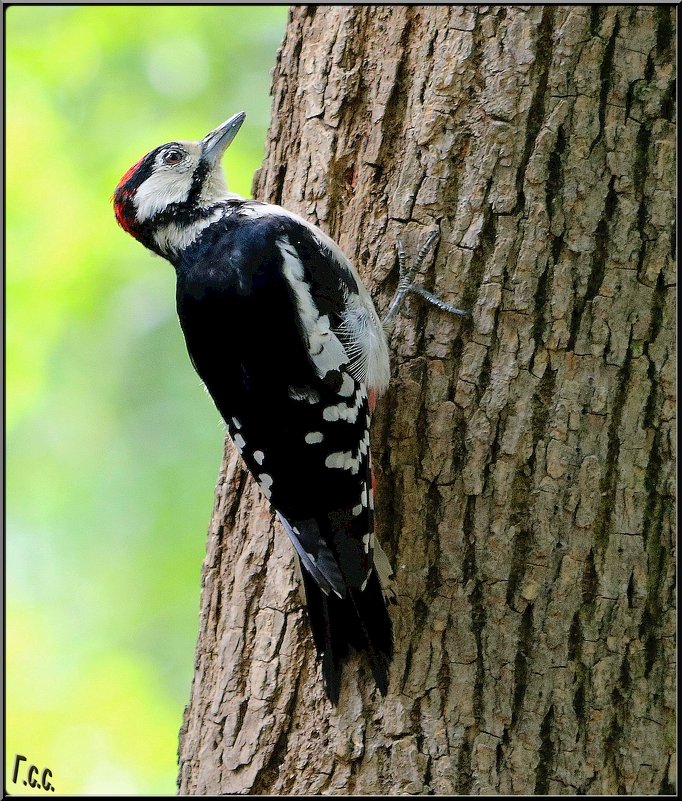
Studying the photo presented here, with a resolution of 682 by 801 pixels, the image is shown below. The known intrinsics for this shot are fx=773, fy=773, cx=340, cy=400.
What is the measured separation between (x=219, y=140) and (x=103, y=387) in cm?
259

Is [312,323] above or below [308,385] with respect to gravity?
above

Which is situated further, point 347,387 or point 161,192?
point 161,192

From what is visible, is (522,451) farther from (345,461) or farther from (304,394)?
(304,394)

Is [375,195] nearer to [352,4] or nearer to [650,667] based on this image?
[352,4]

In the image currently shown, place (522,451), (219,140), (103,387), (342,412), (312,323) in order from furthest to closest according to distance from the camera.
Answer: (103,387) → (219,140) → (312,323) → (342,412) → (522,451)

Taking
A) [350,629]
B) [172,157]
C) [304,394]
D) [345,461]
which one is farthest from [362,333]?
[172,157]

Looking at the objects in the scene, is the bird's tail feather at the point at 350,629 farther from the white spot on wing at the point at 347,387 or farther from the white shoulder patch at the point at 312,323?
the white shoulder patch at the point at 312,323

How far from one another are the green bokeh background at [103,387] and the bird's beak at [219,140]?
4.99ft

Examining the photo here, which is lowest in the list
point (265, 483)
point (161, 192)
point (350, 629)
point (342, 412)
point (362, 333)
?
point (350, 629)

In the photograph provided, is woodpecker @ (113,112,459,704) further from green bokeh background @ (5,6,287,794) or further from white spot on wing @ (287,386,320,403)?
green bokeh background @ (5,6,287,794)

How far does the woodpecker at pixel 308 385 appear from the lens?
2.23 metres

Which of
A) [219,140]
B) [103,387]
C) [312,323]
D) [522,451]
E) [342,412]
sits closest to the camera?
[522,451]

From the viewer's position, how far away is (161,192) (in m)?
2.79

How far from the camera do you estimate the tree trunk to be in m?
2.11
